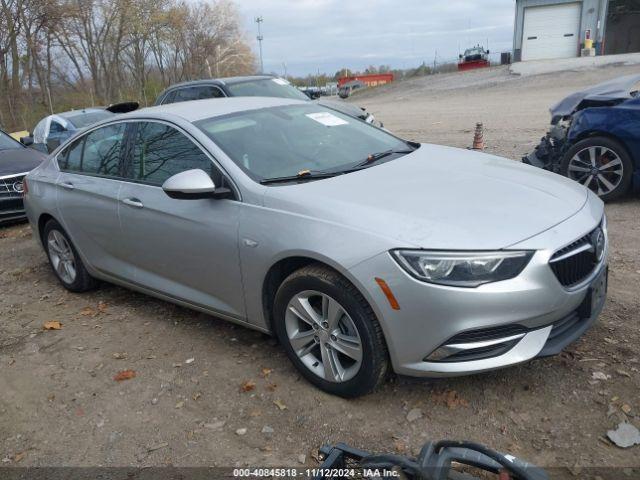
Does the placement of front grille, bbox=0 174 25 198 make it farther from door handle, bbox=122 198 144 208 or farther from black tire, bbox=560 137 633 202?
black tire, bbox=560 137 633 202

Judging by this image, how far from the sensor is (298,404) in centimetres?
315

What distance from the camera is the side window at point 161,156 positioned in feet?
12.0

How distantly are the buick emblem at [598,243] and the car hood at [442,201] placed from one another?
0.17m

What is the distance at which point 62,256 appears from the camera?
16.9 ft

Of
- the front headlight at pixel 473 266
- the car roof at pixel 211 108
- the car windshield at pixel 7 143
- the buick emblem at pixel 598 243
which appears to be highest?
the car roof at pixel 211 108

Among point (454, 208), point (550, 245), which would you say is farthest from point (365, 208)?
Result: point (550, 245)

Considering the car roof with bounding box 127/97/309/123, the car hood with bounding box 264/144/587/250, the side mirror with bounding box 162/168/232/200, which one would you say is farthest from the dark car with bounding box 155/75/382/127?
the side mirror with bounding box 162/168/232/200

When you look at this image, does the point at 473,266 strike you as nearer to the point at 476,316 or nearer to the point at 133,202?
the point at 476,316

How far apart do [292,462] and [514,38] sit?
36.7 m

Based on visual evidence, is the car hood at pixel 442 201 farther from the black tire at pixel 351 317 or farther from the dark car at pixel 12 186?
the dark car at pixel 12 186

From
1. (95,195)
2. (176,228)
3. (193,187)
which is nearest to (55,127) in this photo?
(95,195)

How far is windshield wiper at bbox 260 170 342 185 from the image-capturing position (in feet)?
11.1

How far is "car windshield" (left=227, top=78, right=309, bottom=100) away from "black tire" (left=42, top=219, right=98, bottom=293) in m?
5.31

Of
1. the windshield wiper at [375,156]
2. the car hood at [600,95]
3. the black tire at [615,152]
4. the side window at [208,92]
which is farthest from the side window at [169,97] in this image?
the windshield wiper at [375,156]
